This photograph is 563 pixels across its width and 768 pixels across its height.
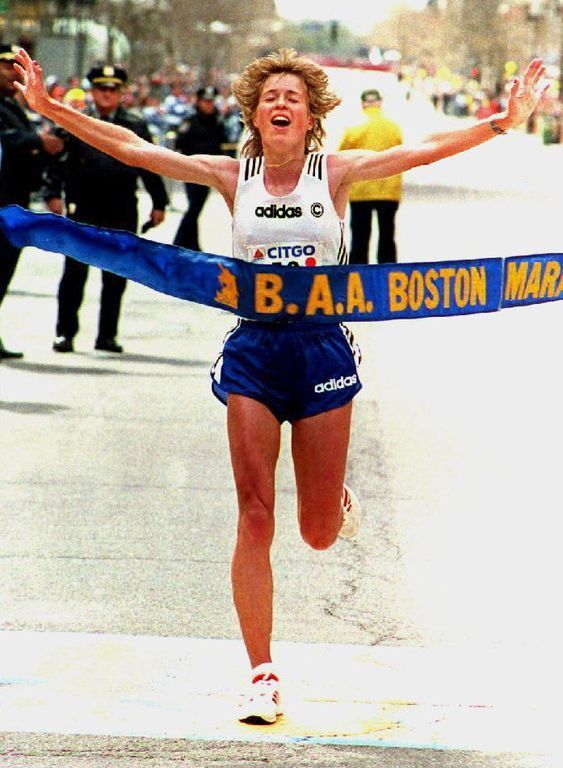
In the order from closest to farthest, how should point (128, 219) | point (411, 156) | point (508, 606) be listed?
point (411, 156), point (508, 606), point (128, 219)

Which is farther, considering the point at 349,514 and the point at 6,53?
the point at 6,53

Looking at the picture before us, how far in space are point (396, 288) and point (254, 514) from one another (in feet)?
2.90

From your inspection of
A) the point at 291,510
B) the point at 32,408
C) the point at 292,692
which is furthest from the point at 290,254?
the point at 32,408

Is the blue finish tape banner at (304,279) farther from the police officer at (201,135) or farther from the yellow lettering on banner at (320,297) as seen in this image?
the police officer at (201,135)

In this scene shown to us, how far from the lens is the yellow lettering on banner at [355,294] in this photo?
5.85 metres

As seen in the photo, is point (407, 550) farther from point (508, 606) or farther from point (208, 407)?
point (208, 407)

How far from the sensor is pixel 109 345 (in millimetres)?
14203

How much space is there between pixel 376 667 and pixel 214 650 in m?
0.56

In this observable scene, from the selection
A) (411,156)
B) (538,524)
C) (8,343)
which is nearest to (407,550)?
(538,524)

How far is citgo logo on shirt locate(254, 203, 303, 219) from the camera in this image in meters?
5.75

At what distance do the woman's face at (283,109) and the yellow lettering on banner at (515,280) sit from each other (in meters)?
0.84

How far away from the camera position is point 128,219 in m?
13.8

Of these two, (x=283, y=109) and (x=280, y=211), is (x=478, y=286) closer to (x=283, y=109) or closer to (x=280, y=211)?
(x=280, y=211)

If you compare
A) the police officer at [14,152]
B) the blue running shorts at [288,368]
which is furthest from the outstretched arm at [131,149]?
the police officer at [14,152]
